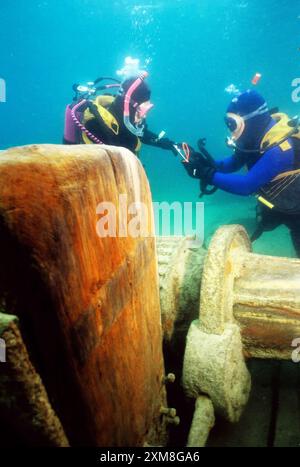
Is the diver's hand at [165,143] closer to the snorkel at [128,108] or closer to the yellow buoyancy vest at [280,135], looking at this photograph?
the snorkel at [128,108]

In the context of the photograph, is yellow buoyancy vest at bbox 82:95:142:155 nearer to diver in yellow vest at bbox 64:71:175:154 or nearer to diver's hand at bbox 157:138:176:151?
diver in yellow vest at bbox 64:71:175:154

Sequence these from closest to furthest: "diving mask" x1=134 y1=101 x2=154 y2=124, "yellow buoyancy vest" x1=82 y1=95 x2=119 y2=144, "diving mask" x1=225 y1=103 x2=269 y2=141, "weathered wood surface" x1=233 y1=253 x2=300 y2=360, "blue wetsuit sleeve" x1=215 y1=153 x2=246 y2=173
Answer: "weathered wood surface" x1=233 y1=253 x2=300 y2=360, "diving mask" x1=225 y1=103 x2=269 y2=141, "yellow buoyancy vest" x1=82 y1=95 x2=119 y2=144, "diving mask" x1=134 y1=101 x2=154 y2=124, "blue wetsuit sleeve" x1=215 y1=153 x2=246 y2=173

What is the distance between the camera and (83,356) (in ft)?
3.10

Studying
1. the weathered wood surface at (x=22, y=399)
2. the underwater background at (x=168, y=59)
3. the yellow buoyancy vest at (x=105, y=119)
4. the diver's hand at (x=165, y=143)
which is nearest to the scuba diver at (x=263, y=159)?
the diver's hand at (x=165, y=143)

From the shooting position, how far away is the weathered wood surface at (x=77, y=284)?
0.77 m

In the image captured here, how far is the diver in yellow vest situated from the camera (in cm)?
428

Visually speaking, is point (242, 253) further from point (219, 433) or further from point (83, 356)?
point (83, 356)

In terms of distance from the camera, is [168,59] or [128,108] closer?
[128,108]

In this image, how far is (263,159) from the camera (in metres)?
3.81

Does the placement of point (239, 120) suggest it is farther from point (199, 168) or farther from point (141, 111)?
point (141, 111)

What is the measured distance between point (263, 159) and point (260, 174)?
184 mm

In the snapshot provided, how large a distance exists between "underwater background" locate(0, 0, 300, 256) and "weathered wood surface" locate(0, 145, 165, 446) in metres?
5.25

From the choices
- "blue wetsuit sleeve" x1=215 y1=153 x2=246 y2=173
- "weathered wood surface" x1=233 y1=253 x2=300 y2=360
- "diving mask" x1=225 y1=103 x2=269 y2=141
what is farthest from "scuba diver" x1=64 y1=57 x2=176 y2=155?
"weathered wood surface" x1=233 y1=253 x2=300 y2=360

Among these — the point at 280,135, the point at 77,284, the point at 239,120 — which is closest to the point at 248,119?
the point at 239,120
